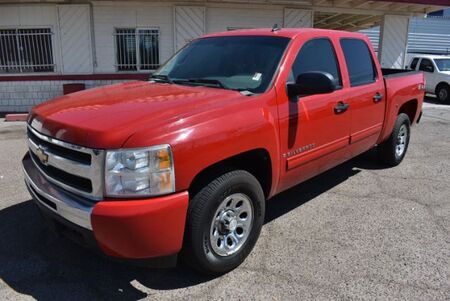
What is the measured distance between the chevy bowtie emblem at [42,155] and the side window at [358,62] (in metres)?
3.17

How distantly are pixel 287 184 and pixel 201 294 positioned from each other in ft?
4.41

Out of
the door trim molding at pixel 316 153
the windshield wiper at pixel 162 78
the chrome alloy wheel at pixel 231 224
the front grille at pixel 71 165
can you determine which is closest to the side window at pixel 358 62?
the door trim molding at pixel 316 153

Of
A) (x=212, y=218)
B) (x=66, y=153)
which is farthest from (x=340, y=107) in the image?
(x=66, y=153)

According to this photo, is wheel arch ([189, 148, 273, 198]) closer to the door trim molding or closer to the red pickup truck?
the red pickup truck

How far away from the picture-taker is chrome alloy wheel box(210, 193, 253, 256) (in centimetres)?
309

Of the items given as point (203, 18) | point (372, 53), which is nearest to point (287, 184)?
point (372, 53)

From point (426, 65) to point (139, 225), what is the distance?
16.8 meters

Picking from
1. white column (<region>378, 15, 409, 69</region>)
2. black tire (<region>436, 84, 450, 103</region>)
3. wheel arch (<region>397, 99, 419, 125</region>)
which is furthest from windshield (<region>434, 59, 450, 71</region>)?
wheel arch (<region>397, 99, 419, 125</region>)

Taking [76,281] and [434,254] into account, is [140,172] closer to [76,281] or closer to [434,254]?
[76,281]

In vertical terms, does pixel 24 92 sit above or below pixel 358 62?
below

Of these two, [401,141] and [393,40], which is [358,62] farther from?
[393,40]

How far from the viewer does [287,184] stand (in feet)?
12.5

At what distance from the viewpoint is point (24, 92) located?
39.1 ft

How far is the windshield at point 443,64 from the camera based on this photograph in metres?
16.0
